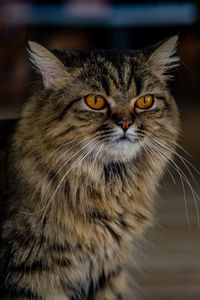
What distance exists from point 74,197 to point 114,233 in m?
0.18

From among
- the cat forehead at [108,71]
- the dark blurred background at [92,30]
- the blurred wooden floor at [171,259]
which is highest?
the dark blurred background at [92,30]

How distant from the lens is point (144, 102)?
1.84 metres

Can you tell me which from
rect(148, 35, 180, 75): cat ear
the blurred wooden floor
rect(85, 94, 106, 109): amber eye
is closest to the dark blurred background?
the blurred wooden floor

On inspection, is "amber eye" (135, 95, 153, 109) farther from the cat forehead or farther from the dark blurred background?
the dark blurred background

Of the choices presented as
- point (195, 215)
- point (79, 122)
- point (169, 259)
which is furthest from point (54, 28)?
point (79, 122)

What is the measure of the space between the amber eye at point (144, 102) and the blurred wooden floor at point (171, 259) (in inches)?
21.5

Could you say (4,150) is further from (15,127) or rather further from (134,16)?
(134,16)

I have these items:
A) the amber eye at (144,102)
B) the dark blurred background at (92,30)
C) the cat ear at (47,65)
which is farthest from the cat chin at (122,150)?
the dark blurred background at (92,30)

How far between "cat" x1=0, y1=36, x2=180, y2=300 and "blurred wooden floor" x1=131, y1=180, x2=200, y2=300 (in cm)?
27

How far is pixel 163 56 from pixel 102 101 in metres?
0.30

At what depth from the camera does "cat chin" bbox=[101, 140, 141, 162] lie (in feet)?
5.87

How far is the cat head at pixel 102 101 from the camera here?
1.78 meters

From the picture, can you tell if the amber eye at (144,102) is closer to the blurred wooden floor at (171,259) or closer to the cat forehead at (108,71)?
the cat forehead at (108,71)

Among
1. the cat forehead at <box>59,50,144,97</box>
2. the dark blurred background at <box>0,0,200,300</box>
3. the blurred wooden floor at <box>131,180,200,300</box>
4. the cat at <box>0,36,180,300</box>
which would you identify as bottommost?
the blurred wooden floor at <box>131,180,200,300</box>
